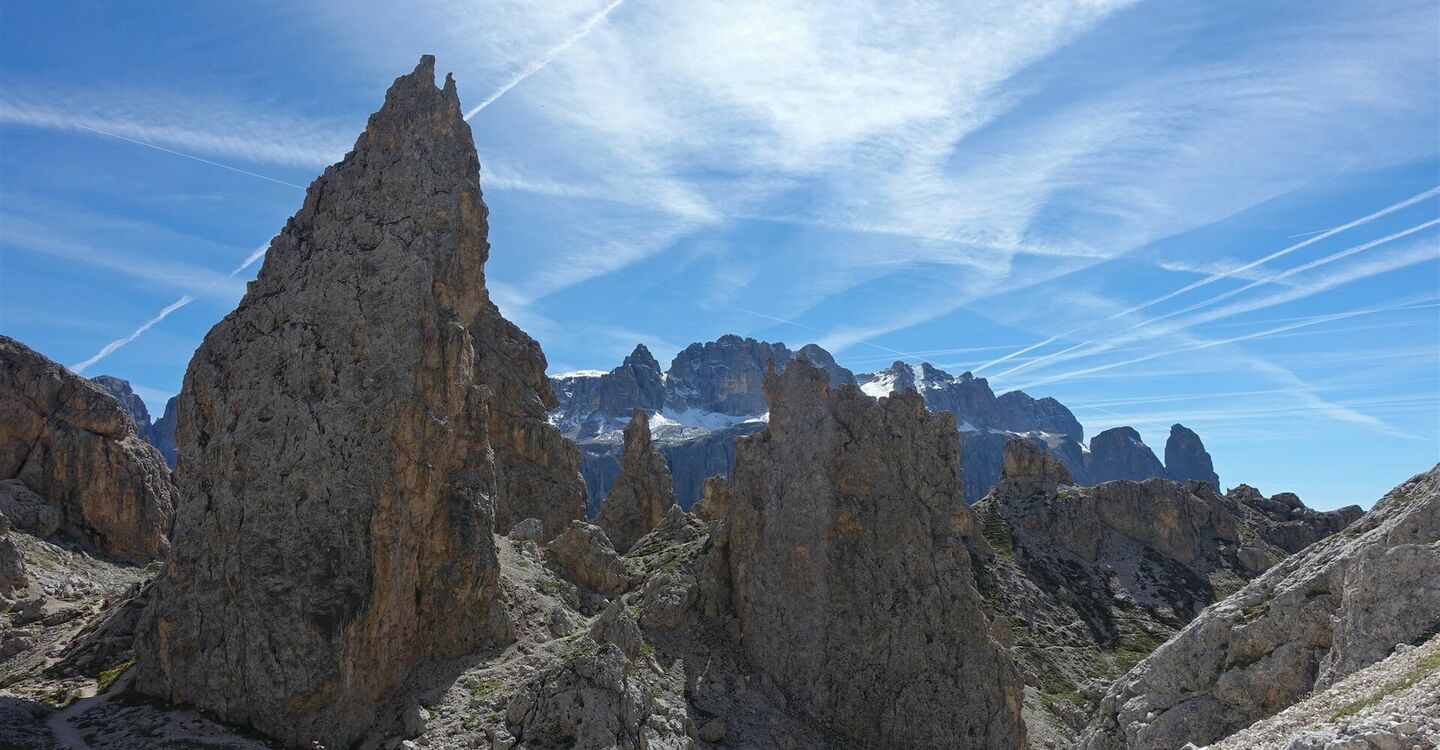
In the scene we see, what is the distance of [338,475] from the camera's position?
2184 inches

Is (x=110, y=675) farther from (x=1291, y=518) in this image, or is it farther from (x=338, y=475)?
(x=1291, y=518)

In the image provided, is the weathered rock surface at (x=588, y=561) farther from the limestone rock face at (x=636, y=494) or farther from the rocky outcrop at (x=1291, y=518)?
the rocky outcrop at (x=1291, y=518)

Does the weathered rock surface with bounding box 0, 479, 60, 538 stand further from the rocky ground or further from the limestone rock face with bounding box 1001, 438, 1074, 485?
the limestone rock face with bounding box 1001, 438, 1074, 485

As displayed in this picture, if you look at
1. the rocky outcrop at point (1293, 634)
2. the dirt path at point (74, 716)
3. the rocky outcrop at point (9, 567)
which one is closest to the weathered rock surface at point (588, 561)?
the dirt path at point (74, 716)

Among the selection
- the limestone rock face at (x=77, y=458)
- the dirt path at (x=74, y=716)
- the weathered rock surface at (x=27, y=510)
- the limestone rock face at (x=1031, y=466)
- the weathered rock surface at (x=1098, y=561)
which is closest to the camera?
the dirt path at (x=74, y=716)

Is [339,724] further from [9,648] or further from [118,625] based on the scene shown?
[9,648]

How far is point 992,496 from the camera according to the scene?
152 m

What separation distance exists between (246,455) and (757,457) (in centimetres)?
4014

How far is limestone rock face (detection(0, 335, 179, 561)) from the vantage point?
95875 millimetres

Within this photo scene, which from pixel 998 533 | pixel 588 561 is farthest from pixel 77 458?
pixel 998 533

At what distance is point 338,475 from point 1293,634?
170 ft

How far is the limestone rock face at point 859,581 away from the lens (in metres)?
63.5

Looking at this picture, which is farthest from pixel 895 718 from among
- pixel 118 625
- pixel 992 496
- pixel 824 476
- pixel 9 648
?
pixel 992 496

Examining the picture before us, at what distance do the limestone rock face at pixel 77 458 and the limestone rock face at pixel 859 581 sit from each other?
7447 cm
